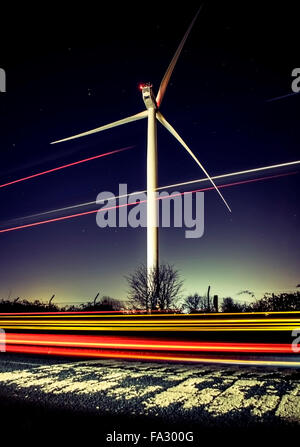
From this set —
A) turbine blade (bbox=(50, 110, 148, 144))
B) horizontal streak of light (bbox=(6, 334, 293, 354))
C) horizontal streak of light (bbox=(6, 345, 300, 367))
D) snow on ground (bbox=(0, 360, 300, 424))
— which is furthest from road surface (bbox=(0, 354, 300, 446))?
turbine blade (bbox=(50, 110, 148, 144))

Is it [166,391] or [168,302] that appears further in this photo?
[168,302]

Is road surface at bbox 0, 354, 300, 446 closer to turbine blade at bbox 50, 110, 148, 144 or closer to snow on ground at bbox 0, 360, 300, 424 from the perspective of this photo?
snow on ground at bbox 0, 360, 300, 424

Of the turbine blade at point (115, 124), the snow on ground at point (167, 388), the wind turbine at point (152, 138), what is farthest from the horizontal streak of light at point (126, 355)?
the turbine blade at point (115, 124)

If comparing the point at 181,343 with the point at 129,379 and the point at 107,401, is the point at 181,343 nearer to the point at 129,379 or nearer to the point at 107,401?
the point at 129,379

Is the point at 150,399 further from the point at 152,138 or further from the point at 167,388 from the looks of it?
the point at 152,138

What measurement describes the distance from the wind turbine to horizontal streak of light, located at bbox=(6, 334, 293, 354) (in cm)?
1231

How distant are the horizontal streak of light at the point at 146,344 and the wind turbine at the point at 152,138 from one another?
40.4 ft

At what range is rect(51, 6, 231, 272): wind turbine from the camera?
76.9 ft

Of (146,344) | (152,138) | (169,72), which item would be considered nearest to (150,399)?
(146,344)

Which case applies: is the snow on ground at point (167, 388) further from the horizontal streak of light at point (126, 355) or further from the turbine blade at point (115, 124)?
the turbine blade at point (115, 124)

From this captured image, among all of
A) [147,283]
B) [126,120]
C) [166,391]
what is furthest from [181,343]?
[126,120]

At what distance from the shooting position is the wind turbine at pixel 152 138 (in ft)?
76.9
